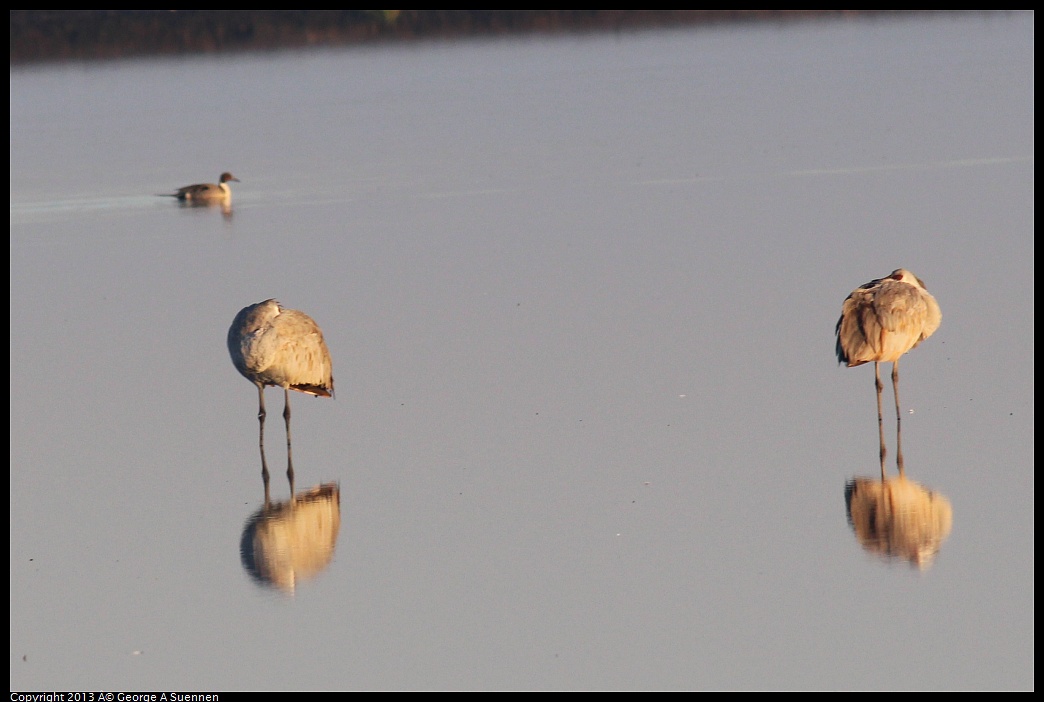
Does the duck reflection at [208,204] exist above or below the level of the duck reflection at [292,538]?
above

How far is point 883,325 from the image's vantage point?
437 inches

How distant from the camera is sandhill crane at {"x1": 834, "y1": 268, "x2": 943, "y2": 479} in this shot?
11.1m

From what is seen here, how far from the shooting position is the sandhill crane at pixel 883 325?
11.1 m

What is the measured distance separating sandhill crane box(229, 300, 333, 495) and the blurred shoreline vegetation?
134 ft

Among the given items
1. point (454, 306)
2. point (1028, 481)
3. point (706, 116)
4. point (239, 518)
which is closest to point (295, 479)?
point (239, 518)

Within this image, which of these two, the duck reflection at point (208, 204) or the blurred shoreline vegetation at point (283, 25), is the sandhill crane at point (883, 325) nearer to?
the duck reflection at point (208, 204)

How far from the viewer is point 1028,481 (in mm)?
9328

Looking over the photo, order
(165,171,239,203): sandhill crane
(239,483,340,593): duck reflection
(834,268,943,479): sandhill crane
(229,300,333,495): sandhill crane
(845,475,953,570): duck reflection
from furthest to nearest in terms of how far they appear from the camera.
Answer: (165,171,239,203): sandhill crane < (229,300,333,495): sandhill crane < (834,268,943,479): sandhill crane < (239,483,340,593): duck reflection < (845,475,953,570): duck reflection

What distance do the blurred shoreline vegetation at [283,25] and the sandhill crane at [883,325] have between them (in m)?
42.3

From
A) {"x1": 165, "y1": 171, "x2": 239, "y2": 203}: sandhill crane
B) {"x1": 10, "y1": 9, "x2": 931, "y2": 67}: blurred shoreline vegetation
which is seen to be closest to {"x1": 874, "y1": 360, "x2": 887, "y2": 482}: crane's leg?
{"x1": 165, "y1": 171, "x2": 239, "y2": 203}: sandhill crane

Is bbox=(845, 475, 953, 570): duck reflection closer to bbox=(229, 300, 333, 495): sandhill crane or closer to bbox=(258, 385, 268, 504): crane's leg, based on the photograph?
bbox=(258, 385, 268, 504): crane's leg

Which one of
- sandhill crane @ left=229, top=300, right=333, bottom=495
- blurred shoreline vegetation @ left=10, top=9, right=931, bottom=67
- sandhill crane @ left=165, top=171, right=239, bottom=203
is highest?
blurred shoreline vegetation @ left=10, top=9, right=931, bottom=67

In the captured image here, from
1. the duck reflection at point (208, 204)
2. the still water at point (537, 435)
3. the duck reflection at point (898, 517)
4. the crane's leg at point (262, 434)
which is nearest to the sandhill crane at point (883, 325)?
the still water at point (537, 435)

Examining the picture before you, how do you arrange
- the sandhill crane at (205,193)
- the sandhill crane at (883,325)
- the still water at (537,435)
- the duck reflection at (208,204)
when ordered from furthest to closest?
1. the sandhill crane at (205,193)
2. the duck reflection at (208,204)
3. the sandhill crane at (883,325)
4. the still water at (537,435)
